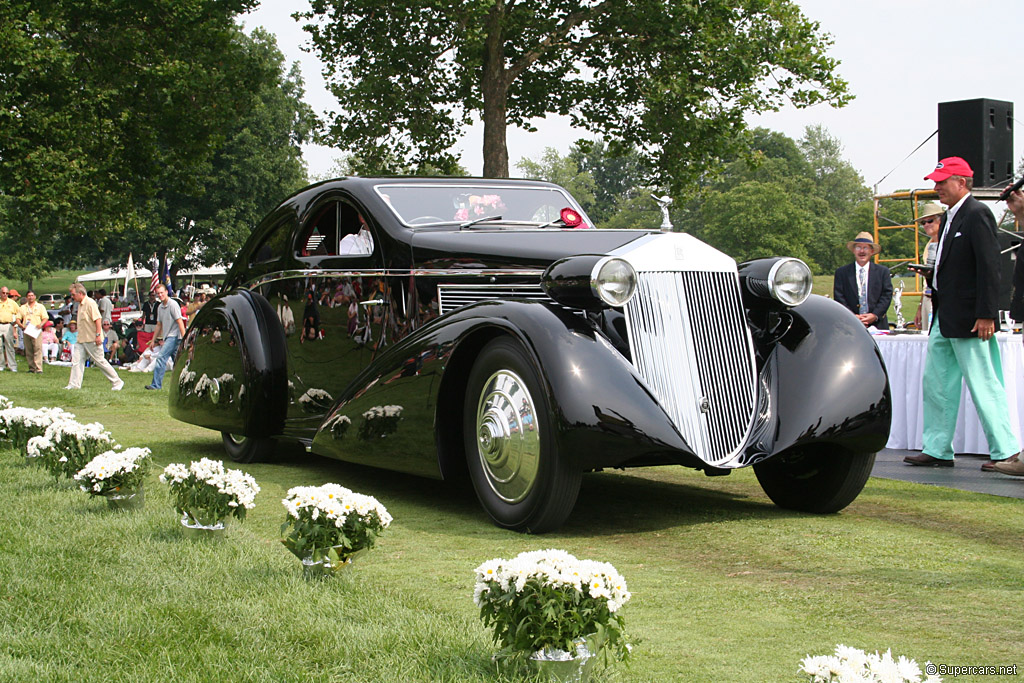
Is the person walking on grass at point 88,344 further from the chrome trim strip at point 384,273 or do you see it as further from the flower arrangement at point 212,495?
the flower arrangement at point 212,495

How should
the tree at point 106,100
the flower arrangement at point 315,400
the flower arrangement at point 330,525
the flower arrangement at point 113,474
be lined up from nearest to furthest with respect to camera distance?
1. the flower arrangement at point 330,525
2. the flower arrangement at point 113,474
3. the flower arrangement at point 315,400
4. the tree at point 106,100

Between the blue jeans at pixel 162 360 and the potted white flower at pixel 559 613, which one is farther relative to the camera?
the blue jeans at pixel 162 360

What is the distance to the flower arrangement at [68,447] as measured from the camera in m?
6.64

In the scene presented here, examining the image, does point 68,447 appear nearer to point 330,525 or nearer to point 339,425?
point 339,425

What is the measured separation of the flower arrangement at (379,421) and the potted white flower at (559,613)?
2.97m

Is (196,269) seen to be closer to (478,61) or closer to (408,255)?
(478,61)

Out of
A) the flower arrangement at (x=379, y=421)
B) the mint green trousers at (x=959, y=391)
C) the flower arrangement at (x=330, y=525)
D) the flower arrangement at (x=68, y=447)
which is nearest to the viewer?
the flower arrangement at (x=330, y=525)

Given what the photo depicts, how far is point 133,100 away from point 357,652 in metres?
24.2

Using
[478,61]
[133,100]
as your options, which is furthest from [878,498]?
[133,100]

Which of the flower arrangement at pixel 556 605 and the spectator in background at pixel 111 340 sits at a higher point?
the flower arrangement at pixel 556 605

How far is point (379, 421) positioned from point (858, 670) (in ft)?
13.0

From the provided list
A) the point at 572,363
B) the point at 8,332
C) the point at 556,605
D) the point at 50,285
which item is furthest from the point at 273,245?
the point at 50,285

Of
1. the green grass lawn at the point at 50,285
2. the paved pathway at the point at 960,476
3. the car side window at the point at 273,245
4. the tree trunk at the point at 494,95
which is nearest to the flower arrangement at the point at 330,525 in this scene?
the car side window at the point at 273,245

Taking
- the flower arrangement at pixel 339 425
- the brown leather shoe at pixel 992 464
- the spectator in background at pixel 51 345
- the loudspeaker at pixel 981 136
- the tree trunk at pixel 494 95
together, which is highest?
the tree trunk at pixel 494 95
